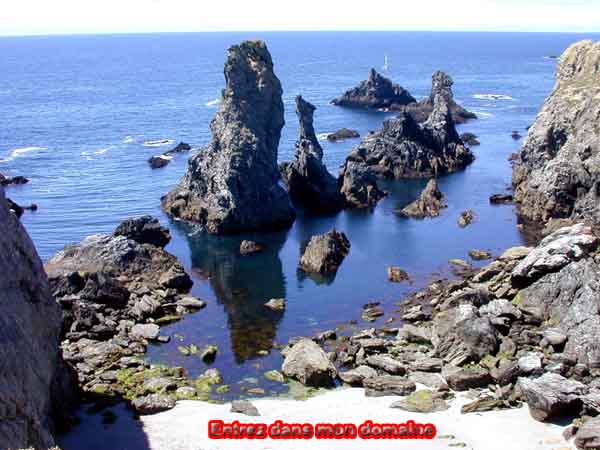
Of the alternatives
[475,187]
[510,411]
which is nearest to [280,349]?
[510,411]

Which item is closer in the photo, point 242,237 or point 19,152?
point 242,237

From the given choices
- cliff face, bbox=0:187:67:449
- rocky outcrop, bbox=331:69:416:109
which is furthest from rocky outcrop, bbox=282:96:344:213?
rocky outcrop, bbox=331:69:416:109

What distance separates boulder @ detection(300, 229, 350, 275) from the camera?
251 ft

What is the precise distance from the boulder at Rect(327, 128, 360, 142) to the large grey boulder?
321 feet

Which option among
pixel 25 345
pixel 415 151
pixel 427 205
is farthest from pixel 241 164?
pixel 25 345

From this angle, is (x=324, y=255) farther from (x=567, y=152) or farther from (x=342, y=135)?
(x=342, y=135)

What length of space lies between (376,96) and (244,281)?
131 m

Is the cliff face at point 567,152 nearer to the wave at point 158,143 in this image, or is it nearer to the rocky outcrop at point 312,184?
the rocky outcrop at point 312,184

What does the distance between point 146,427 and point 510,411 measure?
73.3 ft

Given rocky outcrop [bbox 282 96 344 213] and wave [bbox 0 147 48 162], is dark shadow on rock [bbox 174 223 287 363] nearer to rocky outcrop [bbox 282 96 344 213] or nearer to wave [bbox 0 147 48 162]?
rocky outcrop [bbox 282 96 344 213]

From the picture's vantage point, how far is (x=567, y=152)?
295ft

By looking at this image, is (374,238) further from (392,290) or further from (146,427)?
(146,427)

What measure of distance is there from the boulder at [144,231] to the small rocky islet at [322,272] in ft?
0.75

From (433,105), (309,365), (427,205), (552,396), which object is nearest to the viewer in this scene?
(552,396)
